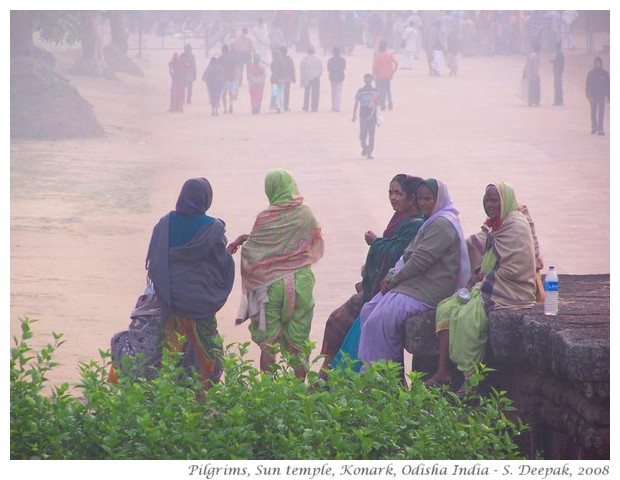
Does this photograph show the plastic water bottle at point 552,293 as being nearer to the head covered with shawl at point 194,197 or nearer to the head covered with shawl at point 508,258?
the head covered with shawl at point 508,258

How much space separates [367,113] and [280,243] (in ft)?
45.9

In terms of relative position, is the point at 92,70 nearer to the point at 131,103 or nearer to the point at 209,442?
the point at 131,103

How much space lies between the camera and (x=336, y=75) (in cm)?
2630

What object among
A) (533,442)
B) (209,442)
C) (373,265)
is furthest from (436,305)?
(209,442)

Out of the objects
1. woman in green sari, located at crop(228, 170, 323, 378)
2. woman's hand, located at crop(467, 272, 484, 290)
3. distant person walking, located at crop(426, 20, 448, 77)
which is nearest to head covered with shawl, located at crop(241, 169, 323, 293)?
woman in green sari, located at crop(228, 170, 323, 378)

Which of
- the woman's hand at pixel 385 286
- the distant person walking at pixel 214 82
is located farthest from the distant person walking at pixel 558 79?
the woman's hand at pixel 385 286

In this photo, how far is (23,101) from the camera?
23.6 metres

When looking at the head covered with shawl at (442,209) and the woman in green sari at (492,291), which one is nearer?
the woman in green sari at (492,291)

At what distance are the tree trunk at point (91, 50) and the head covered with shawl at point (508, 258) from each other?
68.3ft

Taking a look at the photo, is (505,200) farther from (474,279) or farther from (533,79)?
(533,79)

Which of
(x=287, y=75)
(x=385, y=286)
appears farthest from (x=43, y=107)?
(x=385, y=286)

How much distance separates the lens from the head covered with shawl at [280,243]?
7676mm

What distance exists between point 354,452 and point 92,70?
2359 cm

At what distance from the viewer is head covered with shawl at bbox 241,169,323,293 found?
768 centimetres
